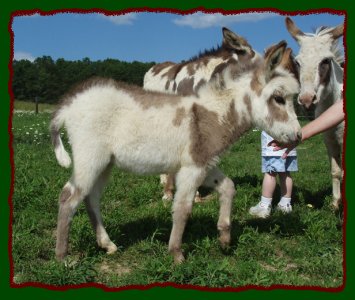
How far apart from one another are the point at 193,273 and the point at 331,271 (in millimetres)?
1509

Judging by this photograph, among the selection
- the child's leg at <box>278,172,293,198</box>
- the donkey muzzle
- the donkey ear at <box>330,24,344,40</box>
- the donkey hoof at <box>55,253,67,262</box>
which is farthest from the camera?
the child's leg at <box>278,172,293,198</box>

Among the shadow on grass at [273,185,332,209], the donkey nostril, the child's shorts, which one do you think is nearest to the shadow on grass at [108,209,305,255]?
the child's shorts

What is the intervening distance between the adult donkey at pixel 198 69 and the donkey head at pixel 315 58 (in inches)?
28.4

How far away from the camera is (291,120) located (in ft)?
15.5

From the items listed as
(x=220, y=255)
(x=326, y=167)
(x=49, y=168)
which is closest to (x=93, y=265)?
(x=220, y=255)

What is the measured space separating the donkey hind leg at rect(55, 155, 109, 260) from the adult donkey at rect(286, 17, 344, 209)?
274cm

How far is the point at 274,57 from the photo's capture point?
15.1 feet

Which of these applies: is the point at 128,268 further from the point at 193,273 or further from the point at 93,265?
the point at 193,273

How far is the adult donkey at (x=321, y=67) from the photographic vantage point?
5696mm

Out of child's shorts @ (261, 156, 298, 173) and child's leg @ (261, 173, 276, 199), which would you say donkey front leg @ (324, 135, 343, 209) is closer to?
child's shorts @ (261, 156, 298, 173)

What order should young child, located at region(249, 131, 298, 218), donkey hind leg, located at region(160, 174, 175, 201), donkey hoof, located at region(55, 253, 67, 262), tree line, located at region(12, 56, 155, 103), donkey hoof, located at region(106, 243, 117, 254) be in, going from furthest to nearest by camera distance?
tree line, located at region(12, 56, 155, 103) → donkey hind leg, located at region(160, 174, 175, 201) → young child, located at region(249, 131, 298, 218) → donkey hoof, located at region(106, 243, 117, 254) → donkey hoof, located at region(55, 253, 67, 262)

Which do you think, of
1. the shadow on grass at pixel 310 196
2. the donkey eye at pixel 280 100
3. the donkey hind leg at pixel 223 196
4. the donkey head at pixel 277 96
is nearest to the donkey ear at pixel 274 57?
the donkey head at pixel 277 96

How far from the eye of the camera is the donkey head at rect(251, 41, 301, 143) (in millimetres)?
4695

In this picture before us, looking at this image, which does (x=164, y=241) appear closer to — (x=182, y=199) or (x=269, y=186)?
(x=182, y=199)
